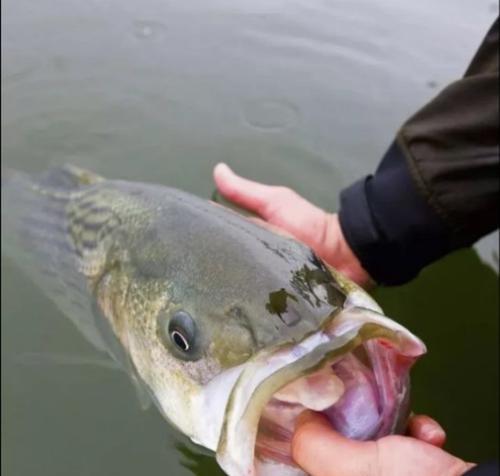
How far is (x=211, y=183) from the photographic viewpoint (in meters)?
3.11

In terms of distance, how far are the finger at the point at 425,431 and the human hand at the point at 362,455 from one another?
17cm

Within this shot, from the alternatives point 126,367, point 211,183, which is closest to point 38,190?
point 211,183

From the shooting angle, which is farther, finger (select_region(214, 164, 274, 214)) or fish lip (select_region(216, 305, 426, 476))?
finger (select_region(214, 164, 274, 214))

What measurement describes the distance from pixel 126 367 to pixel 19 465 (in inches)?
15.1

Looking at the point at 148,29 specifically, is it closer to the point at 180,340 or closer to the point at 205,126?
the point at 205,126

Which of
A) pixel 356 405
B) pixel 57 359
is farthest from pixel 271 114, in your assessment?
pixel 356 405

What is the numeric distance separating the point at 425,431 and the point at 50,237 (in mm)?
1559

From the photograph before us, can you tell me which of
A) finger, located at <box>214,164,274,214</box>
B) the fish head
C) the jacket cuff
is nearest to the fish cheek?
the fish head

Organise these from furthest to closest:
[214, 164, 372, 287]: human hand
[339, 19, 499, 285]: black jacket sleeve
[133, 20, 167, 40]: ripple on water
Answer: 1. [133, 20, 167, 40]: ripple on water
2. [214, 164, 372, 287]: human hand
3. [339, 19, 499, 285]: black jacket sleeve

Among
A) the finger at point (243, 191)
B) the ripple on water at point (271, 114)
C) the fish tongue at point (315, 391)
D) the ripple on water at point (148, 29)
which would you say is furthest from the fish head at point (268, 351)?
the ripple on water at point (148, 29)

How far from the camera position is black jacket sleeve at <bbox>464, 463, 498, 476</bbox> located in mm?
1372

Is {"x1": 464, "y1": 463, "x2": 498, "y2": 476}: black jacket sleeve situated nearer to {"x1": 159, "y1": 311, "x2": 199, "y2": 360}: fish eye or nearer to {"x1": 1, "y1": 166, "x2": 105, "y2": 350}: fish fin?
{"x1": 159, "y1": 311, "x2": 199, "y2": 360}: fish eye

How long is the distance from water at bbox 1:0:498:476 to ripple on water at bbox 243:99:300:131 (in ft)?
0.03

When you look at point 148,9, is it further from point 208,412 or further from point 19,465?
point 208,412
